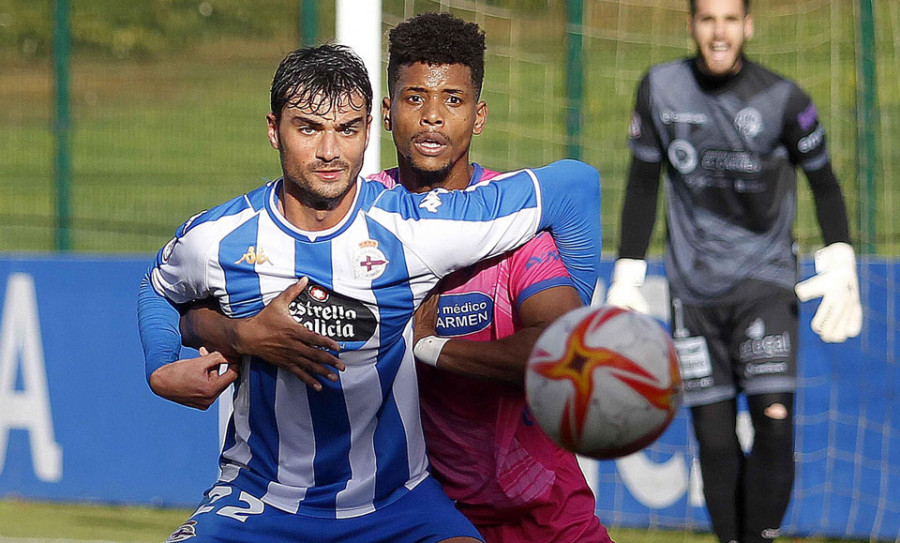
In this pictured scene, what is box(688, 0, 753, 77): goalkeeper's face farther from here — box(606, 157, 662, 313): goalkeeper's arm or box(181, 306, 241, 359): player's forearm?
box(181, 306, 241, 359): player's forearm

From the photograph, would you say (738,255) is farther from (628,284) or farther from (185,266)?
(185,266)

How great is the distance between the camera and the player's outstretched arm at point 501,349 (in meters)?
3.59

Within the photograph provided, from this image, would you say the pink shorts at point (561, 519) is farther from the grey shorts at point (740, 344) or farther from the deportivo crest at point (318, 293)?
the grey shorts at point (740, 344)

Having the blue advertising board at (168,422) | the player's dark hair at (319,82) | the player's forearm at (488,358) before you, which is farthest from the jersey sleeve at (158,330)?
the blue advertising board at (168,422)

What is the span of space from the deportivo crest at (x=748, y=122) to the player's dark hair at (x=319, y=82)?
268 cm

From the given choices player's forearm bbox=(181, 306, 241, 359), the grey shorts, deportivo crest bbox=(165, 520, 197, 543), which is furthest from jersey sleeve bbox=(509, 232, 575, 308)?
the grey shorts

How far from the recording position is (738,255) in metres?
5.95

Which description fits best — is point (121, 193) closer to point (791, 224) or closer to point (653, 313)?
→ point (653, 313)

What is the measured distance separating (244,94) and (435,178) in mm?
8060

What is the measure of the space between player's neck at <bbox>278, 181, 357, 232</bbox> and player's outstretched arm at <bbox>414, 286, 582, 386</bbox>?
16.1 inches

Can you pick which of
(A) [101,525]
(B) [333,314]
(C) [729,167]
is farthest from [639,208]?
(A) [101,525]

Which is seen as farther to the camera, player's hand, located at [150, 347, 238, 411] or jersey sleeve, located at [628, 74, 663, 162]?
jersey sleeve, located at [628, 74, 663, 162]

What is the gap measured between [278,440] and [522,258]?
85cm

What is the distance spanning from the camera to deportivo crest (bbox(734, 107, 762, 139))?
593 centimetres
